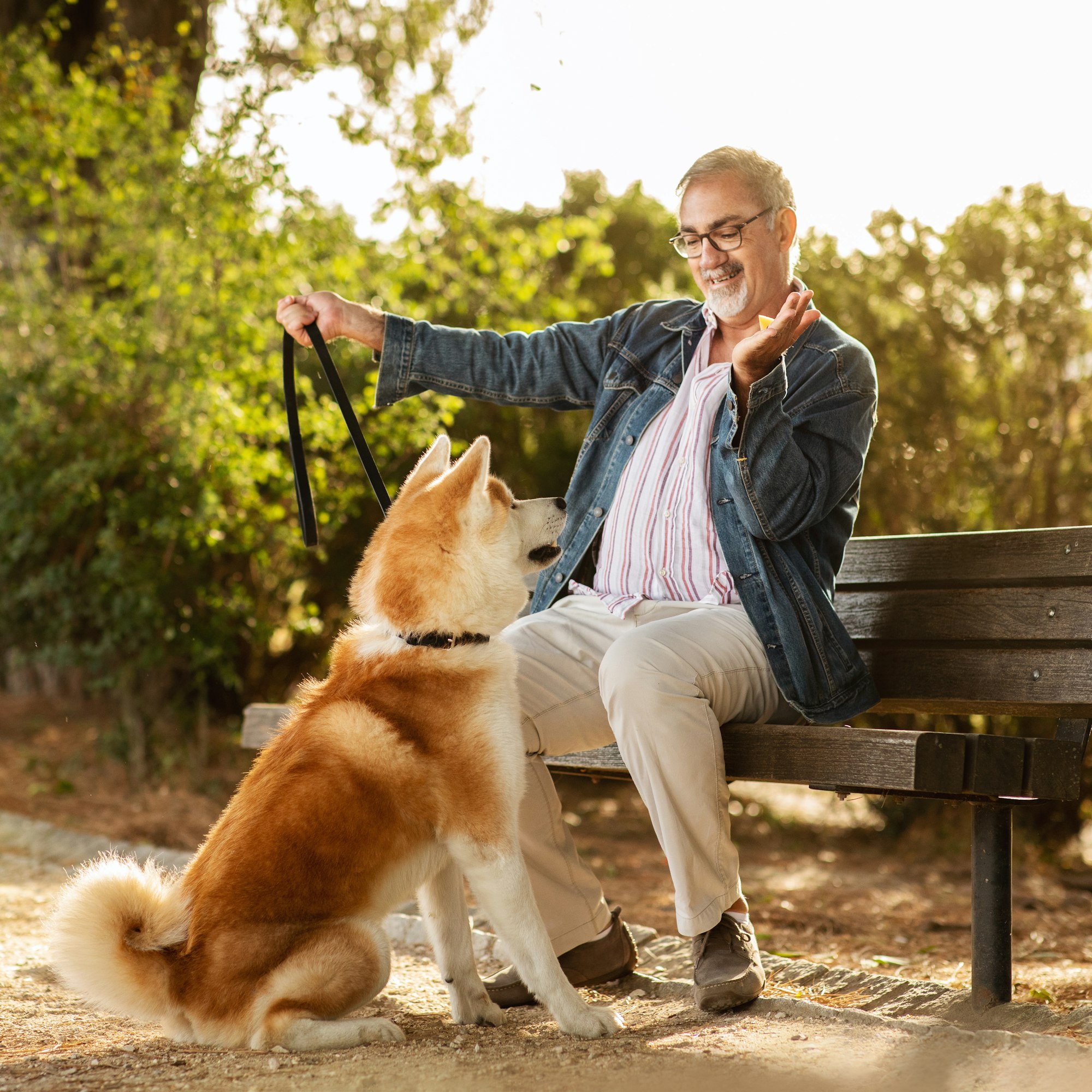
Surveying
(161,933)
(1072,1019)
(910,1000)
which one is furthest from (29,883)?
(1072,1019)

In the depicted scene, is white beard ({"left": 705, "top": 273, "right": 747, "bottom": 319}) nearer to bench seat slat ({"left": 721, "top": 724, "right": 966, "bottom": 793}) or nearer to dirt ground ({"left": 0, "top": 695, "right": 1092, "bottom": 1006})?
bench seat slat ({"left": 721, "top": 724, "right": 966, "bottom": 793})

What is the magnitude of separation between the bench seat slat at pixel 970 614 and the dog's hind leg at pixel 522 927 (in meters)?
1.37

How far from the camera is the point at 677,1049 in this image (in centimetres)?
237

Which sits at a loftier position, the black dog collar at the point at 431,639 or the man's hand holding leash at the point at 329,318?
the man's hand holding leash at the point at 329,318

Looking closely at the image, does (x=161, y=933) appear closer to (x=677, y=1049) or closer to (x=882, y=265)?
(x=677, y=1049)

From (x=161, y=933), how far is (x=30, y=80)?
5857 millimetres

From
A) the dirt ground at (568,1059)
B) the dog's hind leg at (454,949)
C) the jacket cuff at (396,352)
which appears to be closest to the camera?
the dirt ground at (568,1059)

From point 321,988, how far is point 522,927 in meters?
0.44

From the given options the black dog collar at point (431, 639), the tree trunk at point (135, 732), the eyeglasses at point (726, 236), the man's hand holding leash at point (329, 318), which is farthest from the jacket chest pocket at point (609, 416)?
the tree trunk at point (135, 732)

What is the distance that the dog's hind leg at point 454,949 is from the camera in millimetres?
2756

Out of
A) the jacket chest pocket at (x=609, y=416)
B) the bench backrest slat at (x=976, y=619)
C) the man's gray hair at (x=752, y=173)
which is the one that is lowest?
the bench backrest slat at (x=976, y=619)

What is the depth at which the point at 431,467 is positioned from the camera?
2.98 meters

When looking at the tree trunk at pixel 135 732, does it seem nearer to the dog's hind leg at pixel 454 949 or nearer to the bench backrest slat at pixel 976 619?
the dog's hind leg at pixel 454 949

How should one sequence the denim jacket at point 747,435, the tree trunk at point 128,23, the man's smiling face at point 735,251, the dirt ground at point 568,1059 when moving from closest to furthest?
the dirt ground at point 568,1059 → the denim jacket at point 747,435 → the man's smiling face at point 735,251 → the tree trunk at point 128,23
